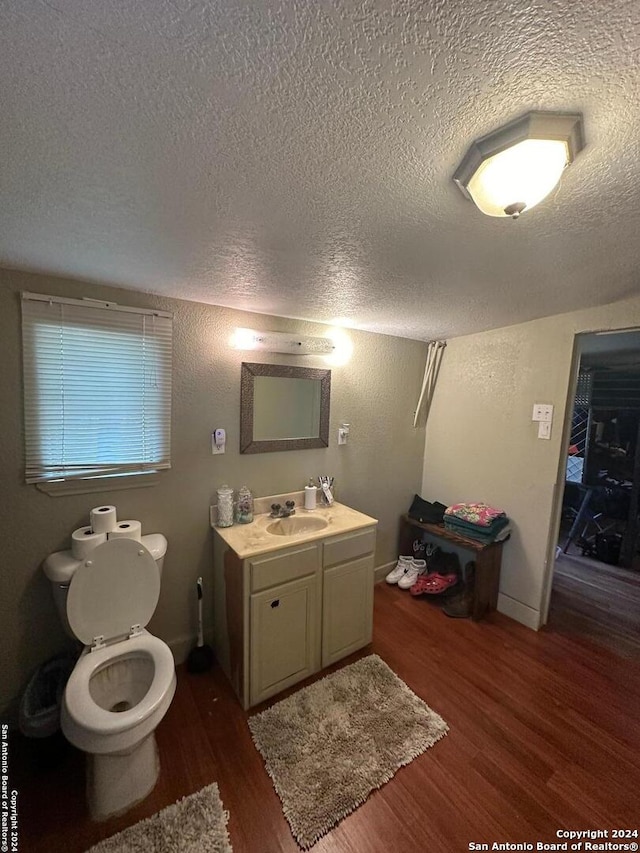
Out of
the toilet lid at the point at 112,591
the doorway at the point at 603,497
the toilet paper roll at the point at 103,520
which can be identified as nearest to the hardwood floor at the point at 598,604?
the doorway at the point at 603,497

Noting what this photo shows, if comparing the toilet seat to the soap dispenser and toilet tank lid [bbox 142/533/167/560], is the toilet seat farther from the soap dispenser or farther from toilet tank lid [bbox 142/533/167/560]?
the soap dispenser

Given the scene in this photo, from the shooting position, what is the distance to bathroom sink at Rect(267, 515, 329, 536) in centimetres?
204

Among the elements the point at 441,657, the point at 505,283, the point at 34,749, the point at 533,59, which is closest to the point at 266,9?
the point at 533,59

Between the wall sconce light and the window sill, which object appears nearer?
the wall sconce light

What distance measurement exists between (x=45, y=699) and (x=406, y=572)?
2.33m

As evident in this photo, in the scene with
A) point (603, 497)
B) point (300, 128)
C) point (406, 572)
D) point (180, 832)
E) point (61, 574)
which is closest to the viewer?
point (300, 128)

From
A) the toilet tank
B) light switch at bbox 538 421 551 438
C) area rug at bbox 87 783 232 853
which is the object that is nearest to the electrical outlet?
light switch at bbox 538 421 551 438

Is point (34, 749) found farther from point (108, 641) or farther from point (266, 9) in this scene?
point (266, 9)

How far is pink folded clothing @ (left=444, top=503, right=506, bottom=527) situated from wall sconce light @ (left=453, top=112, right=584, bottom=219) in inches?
79.5

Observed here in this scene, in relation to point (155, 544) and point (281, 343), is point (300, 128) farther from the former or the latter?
point (155, 544)

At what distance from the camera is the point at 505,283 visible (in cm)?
155

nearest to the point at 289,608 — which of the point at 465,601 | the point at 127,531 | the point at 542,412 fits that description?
the point at 127,531

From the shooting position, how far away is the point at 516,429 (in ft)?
7.64

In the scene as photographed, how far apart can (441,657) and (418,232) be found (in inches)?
89.9
